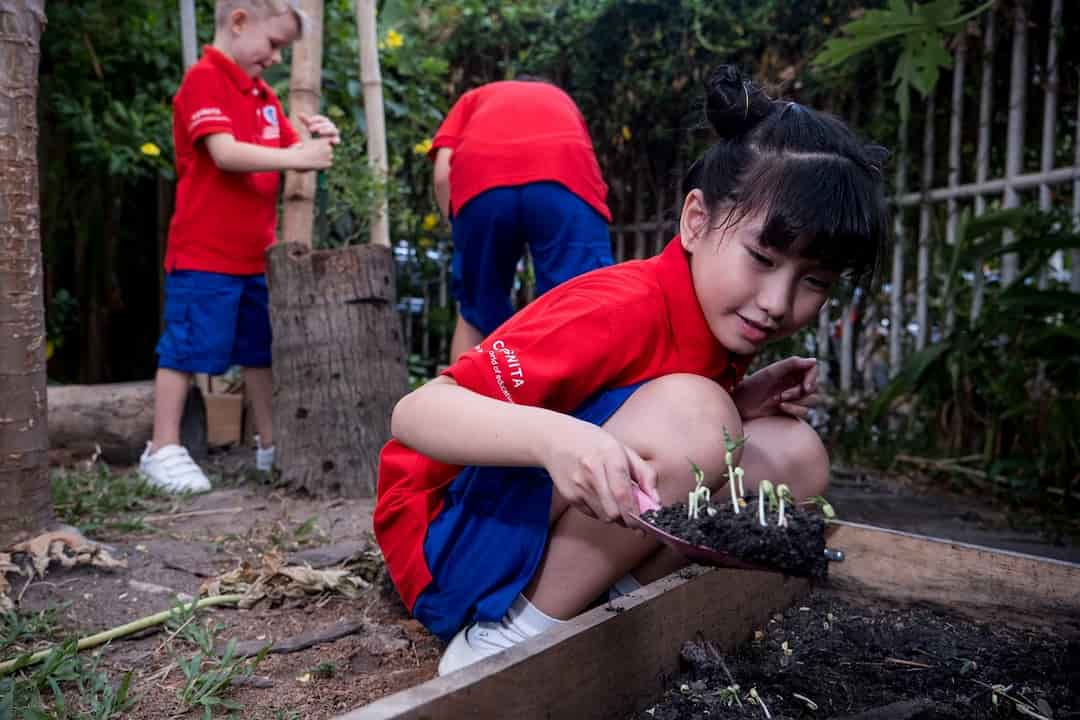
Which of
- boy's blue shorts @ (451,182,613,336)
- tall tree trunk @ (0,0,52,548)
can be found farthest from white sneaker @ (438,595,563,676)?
boy's blue shorts @ (451,182,613,336)

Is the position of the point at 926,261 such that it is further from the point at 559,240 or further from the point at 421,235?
the point at 421,235

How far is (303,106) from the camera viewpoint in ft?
12.1

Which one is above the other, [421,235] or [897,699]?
[421,235]

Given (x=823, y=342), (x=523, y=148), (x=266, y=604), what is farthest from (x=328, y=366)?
(x=823, y=342)

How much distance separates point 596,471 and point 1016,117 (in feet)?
11.8

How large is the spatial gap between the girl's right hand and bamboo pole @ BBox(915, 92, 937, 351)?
3.46 m

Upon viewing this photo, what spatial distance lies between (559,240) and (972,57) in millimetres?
2263

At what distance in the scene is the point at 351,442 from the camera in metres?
3.40

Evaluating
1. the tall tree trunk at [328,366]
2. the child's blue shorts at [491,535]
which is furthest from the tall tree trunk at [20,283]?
the child's blue shorts at [491,535]

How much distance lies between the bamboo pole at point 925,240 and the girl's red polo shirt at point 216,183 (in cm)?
294

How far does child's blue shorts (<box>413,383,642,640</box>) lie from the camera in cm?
163

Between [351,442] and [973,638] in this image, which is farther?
[351,442]

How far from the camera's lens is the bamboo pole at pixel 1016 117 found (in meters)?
4.00

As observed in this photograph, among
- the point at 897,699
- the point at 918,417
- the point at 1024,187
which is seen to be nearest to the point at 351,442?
the point at 897,699
